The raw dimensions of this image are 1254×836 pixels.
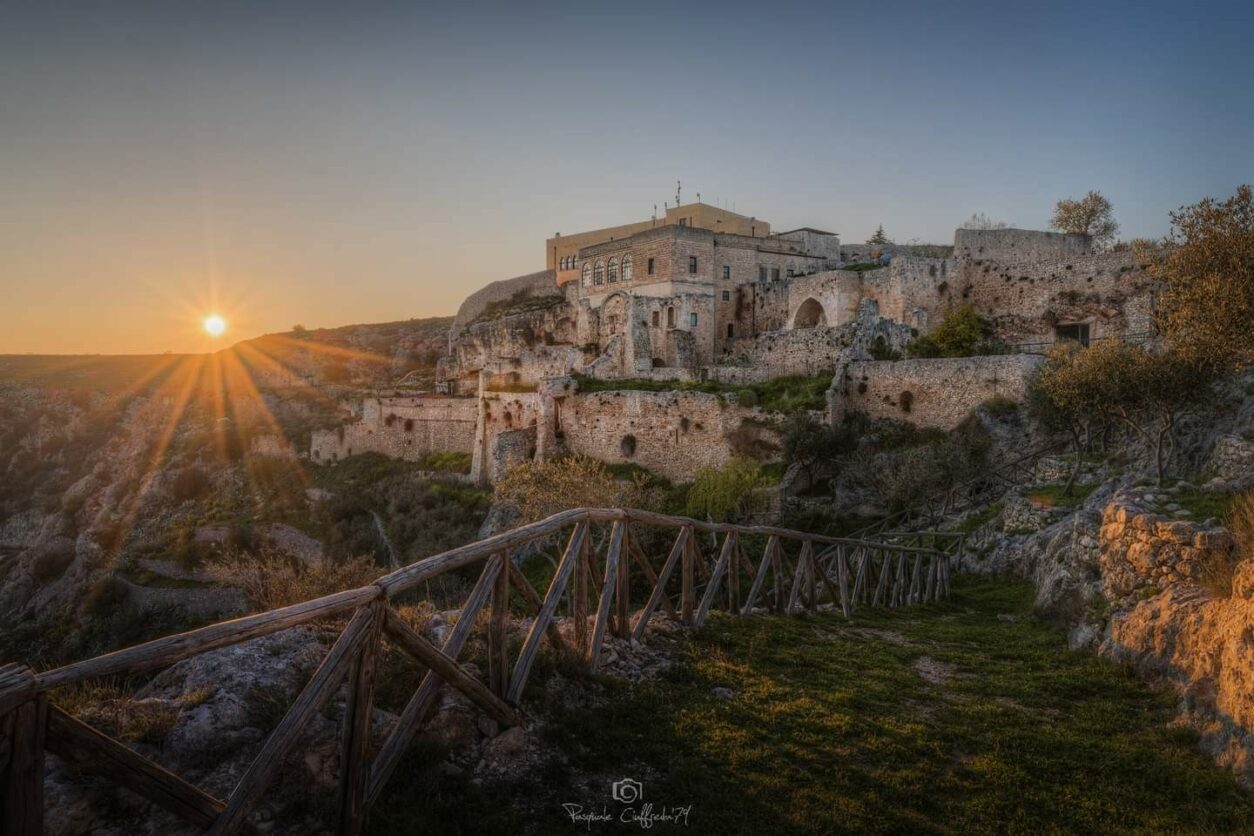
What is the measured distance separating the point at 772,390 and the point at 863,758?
74.8 feet

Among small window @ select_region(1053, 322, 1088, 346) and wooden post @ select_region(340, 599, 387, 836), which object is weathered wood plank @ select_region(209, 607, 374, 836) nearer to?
wooden post @ select_region(340, 599, 387, 836)

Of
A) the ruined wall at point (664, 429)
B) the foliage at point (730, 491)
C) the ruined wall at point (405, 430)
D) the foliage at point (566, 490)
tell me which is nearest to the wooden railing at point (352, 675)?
the foliage at point (566, 490)

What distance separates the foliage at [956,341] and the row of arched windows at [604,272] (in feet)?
66.7

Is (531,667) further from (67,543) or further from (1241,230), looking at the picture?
(67,543)

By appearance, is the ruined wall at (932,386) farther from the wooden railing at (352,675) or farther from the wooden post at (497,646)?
the wooden post at (497,646)

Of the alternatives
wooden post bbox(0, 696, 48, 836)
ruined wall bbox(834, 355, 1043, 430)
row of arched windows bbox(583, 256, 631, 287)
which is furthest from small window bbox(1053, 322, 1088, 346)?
wooden post bbox(0, 696, 48, 836)

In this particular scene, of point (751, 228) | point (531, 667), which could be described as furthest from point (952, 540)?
point (751, 228)

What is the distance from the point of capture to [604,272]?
152 ft

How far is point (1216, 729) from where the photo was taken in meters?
5.17

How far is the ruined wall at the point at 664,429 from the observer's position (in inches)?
1045

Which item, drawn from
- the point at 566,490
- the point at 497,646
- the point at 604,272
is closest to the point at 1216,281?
→ the point at 497,646

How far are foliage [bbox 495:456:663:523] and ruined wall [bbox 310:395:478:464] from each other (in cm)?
1213

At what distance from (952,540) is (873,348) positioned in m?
12.7

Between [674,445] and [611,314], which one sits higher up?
[611,314]
